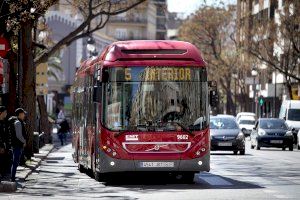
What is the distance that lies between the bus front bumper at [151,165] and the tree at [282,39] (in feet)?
166

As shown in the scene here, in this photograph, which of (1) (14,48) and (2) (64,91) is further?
(2) (64,91)

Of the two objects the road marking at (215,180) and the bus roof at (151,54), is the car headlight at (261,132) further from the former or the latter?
the bus roof at (151,54)

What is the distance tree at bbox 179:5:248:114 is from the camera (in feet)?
360

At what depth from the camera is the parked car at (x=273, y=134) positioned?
56000 mm

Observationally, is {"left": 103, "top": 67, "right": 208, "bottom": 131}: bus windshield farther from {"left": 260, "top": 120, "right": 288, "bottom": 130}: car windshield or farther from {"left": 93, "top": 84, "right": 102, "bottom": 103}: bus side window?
{"left": 260, "top": 120, "right": 288, "bottom": 130}: car windshield

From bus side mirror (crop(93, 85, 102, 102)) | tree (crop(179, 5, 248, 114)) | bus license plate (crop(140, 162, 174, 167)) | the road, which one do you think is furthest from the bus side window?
tree (crop(179, 5, 248, 114))

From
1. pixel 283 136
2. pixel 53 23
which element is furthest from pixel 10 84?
pixel 53 23

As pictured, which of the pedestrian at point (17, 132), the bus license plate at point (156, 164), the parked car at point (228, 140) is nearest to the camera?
the pedestrian at point (17, 132)

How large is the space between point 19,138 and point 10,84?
13.6m

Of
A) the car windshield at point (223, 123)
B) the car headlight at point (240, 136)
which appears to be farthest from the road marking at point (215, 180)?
the car windshield at point (223, 123)

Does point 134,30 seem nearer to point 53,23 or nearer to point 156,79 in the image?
point 53,23

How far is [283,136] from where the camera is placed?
56.0 meters

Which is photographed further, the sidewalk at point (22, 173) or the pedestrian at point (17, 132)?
the pedestrian at point (17, 132)

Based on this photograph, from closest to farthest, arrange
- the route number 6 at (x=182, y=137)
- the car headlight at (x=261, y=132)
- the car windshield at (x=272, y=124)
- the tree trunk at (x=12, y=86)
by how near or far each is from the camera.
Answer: the route number 6 at (x=182, y=137) → the tree trunk at (x=12, y=86) → the car headlight at (x=261, y=132) → the car windshield at (x=272, y=124)
